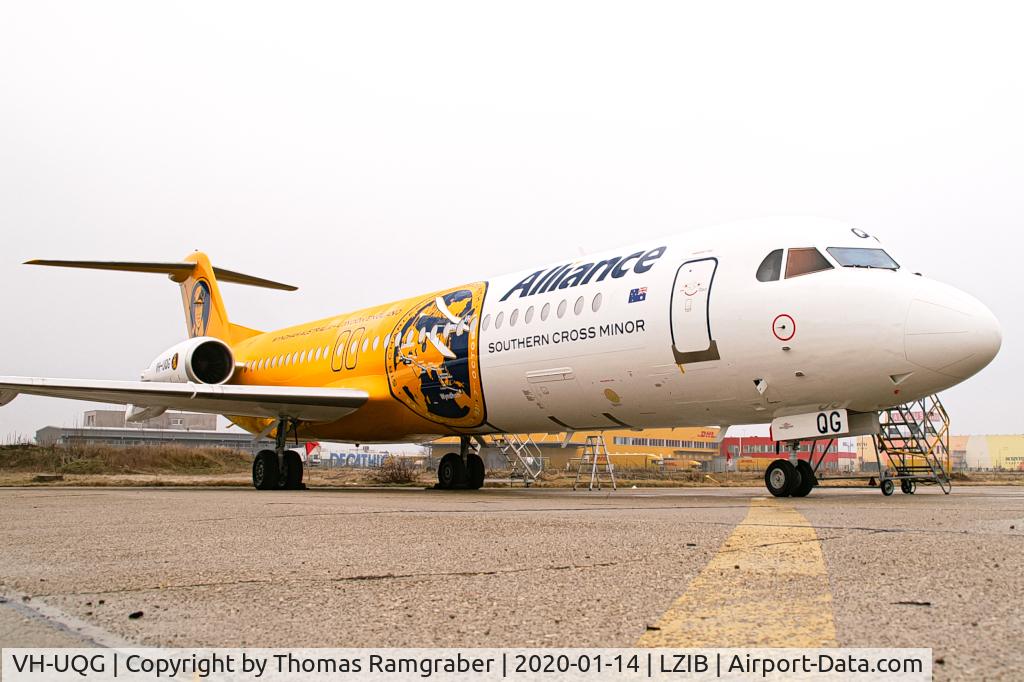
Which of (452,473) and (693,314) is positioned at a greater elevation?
(693,314)

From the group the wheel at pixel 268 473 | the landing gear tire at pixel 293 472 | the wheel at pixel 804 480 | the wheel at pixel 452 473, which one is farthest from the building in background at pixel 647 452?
the wheel at pixel 804 480

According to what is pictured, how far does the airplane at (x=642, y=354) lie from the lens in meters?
9.98

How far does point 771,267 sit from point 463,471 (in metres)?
9.97

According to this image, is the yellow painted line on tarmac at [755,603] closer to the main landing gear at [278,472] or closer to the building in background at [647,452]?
the main landing gear at [278,472]

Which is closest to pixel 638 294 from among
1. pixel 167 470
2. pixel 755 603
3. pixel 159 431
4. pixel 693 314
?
pixel 693 314

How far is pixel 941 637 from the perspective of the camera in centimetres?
254

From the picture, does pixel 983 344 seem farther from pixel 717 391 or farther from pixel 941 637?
pixel 941 637

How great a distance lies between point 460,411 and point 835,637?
42.1 feet

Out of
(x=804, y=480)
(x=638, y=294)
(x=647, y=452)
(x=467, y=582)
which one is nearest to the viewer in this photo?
(x=467, y=582)

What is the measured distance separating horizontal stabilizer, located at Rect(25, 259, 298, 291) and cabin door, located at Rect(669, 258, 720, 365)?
668 inches

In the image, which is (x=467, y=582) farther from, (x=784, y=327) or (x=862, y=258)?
(x=862, y=258)

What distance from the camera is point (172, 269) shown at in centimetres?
2461

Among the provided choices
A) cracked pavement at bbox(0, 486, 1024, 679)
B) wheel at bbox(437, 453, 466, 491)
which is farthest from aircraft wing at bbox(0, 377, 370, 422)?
cracked pavement at bbox(0, 486, 1024, 679)

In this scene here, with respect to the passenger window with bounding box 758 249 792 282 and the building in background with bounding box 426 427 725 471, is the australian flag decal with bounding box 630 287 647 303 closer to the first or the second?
the passenger window with bounding box 758 249 792 282
